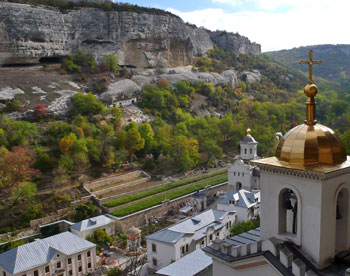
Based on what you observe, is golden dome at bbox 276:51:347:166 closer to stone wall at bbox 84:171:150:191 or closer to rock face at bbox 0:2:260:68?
stone wall at bbox 84:171:150:191

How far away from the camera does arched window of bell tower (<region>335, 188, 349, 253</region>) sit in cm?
658

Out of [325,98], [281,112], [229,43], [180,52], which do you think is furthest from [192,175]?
[229,43]

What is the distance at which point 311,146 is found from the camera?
6148 millimetres

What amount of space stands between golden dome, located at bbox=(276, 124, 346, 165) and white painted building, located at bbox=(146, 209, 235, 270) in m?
12.5

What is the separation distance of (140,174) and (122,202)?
7297mm

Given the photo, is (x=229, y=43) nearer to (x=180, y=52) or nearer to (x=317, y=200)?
(x=180, y=52)

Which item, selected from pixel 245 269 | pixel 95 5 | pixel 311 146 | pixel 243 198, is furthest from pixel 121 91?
pixel 311 146

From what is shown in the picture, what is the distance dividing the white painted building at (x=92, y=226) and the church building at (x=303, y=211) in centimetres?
1576

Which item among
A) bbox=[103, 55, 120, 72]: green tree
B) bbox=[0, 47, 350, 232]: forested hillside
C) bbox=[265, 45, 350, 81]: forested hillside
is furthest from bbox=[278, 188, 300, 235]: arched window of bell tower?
bbox=[265, 45, 350, 81]: forested hillside

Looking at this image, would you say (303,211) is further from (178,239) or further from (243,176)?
(243,176)

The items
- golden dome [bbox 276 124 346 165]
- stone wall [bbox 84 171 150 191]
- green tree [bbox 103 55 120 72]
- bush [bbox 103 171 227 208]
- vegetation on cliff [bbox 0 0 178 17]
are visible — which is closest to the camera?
golden dome [bbox 276 124 346 165]

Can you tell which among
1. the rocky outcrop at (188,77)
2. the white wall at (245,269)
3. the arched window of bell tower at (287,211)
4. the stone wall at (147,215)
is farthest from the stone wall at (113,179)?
the arched window of bell tower at (287,211)

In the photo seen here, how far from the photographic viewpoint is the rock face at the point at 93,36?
44.2 meters

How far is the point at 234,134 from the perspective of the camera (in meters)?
42.8
